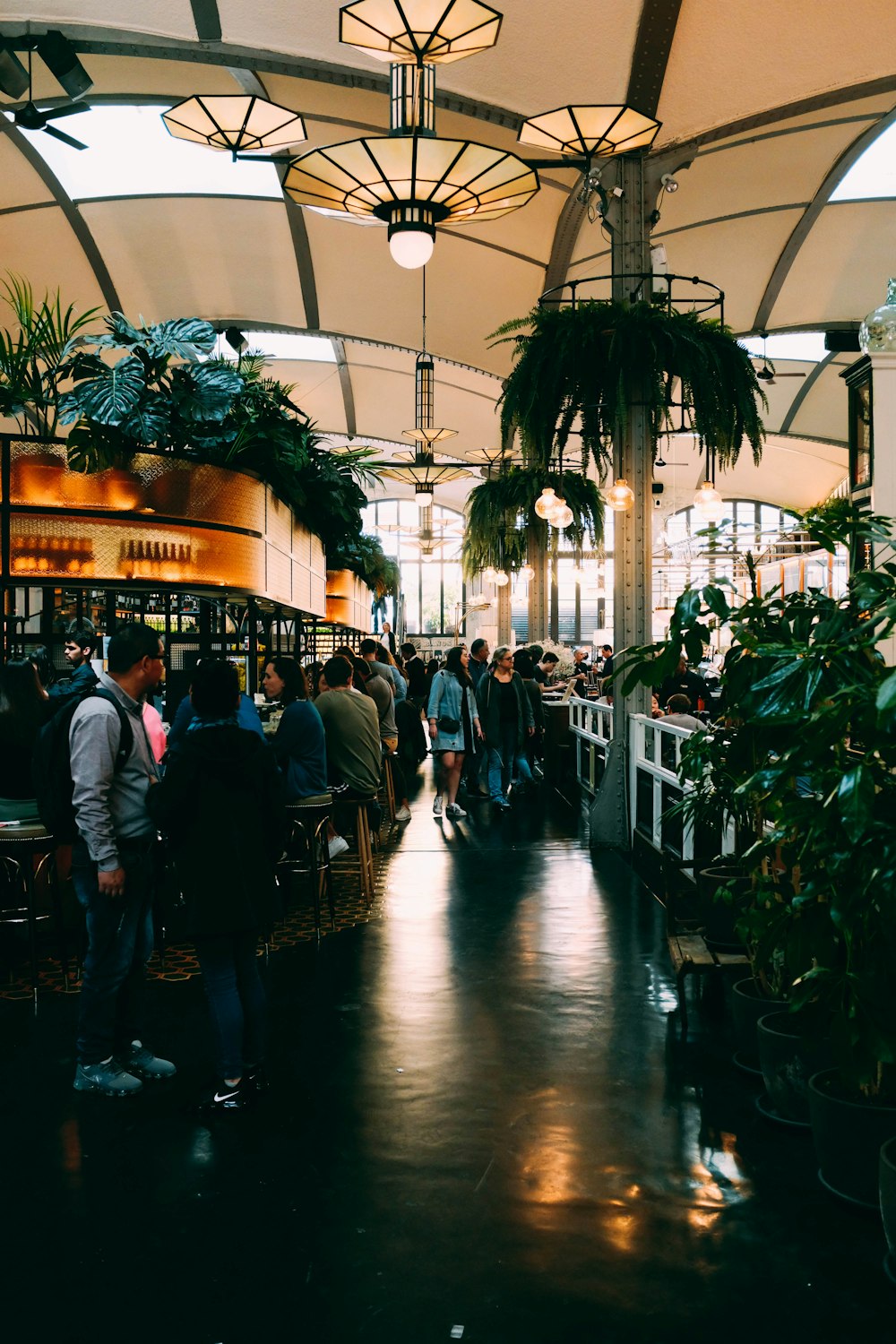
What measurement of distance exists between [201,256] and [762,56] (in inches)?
374

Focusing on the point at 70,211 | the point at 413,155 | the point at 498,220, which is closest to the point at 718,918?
A: the point at 413,155

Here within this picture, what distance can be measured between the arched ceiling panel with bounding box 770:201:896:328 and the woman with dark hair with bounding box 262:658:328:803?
10.9 meters

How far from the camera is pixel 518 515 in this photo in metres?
14.8

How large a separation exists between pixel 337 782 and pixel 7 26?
24.6 feet

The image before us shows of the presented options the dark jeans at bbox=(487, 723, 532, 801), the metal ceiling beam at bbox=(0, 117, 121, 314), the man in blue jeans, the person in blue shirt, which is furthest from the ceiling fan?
the man in blue jeans

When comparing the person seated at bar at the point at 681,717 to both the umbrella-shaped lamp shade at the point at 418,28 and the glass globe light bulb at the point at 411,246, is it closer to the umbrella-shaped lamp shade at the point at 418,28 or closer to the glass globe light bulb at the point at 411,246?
the glass globe light bulb at the point at 411,246

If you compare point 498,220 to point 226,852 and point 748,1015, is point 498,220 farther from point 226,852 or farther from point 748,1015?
point 748,1015

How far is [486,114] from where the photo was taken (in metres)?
9.32

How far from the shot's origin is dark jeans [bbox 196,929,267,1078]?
349 centimetres

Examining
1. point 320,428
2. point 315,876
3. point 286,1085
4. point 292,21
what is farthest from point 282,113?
point 320,428

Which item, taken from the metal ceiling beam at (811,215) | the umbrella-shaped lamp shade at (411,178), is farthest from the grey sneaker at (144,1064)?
the metal ceiling beam at (811,215)

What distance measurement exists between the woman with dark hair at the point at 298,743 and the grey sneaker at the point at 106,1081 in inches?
89.4

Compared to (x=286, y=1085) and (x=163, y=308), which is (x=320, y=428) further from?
(x=286, y=1085)

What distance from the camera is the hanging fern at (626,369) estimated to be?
6.76m
